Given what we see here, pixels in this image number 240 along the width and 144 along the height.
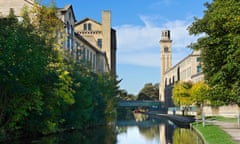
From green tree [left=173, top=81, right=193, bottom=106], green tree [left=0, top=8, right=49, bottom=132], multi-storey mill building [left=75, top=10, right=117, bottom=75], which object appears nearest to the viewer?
green tree [left=0, top=8, right=49, bottom=132]

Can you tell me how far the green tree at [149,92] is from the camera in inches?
6821

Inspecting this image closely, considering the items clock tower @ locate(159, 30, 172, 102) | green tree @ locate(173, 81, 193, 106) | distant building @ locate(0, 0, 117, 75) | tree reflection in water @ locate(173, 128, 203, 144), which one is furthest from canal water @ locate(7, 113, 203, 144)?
clock tower @ locate(159, 30, 172, 102)

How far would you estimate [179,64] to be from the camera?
130 metres

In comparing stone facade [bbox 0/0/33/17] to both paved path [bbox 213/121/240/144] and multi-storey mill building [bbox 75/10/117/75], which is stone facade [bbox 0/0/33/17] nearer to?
paved path [bbox 213/121/240/144]

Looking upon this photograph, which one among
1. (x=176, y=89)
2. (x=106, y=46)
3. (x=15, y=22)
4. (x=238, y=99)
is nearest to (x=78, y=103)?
(x=15, y=22)

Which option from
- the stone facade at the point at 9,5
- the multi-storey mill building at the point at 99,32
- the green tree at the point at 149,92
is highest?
the multi-storey mill building at the point at 99,32

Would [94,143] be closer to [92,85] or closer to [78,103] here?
[78,103]

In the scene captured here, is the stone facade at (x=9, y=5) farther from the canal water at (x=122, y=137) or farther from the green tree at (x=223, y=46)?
the green tree at (x=223, y=46)

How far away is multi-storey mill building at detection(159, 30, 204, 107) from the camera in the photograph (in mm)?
104125

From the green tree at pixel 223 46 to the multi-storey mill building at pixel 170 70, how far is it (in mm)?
68483

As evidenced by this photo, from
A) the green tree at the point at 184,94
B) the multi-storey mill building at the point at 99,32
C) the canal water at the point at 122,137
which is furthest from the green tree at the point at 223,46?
the multi-storey mill building at the point at 99,32

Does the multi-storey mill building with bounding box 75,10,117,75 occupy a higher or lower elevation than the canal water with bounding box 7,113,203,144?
higher

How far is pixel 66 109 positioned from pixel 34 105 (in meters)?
12.0

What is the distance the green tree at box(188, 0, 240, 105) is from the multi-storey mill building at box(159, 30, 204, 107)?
68483mm
